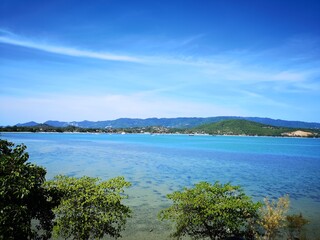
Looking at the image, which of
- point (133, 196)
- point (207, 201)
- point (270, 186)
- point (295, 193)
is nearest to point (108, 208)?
point (207, 201)

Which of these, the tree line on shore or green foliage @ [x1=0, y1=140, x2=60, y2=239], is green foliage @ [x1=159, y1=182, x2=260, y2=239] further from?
green foliage @ [x1=0, y1=140, x2=60, y2=239]

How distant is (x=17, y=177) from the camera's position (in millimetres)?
15070

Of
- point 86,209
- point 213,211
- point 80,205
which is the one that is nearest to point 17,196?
point 80,205

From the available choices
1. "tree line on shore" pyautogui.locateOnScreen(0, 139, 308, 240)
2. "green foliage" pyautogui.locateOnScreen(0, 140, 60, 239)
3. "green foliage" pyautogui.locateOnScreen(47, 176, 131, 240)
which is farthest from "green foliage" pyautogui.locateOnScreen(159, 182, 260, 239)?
"green foliage" pyautogui.locateOnScreen(0, 140, 60, 239)

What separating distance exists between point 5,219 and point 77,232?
459cm

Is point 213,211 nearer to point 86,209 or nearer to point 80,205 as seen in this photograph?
point 86,209

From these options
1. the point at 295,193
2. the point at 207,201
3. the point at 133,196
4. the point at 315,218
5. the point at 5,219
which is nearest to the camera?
the point at 5,219

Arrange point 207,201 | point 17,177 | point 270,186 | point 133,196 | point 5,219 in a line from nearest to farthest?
1. point 5,219
2. point 17,177
3. point 207,201
4. point 133,196
5. point 270,186

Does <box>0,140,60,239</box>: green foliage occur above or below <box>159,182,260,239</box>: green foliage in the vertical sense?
above

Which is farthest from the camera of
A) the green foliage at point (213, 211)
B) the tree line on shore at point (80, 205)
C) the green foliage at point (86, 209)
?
the green foliage at point (213, 211)

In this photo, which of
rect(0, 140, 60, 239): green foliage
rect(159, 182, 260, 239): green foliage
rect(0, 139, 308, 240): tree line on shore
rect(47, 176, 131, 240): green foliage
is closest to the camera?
rect(0, 140, 60, 239): green foliage

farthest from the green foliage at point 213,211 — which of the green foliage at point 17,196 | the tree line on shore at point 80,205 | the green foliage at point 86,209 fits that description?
the green foliage at point 17,196

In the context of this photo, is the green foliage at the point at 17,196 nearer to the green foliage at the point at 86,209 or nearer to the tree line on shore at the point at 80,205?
the tree line on shore at the point at 80,205

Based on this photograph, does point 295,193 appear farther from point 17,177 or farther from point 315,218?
point 17,177
